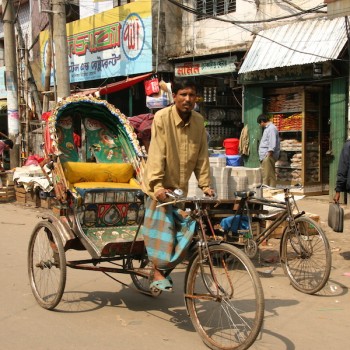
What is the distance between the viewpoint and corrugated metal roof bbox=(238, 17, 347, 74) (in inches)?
397

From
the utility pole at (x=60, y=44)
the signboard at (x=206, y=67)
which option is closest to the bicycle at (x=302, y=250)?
the signboard at (x=206, y=67)

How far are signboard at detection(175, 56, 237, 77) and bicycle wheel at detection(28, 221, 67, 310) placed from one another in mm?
8581

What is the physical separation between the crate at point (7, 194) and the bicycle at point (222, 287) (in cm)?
973

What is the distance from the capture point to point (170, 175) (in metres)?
4.12

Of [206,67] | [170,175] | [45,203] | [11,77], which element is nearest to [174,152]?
[170,175]

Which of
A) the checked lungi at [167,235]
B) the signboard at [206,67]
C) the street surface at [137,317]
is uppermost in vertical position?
the signboard at [206,67]

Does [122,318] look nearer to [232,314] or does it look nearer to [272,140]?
[232,314]

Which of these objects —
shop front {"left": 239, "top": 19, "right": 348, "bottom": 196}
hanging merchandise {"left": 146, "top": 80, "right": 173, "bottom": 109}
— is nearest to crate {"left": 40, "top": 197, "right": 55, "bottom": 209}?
hanging merchandise {"left": 146, "top": 80, "right": 173, "bottom": 109}

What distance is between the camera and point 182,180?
13.8 feet

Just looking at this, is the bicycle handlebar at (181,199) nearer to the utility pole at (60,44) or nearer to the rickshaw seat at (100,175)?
the rickshaw seat at (100,175)

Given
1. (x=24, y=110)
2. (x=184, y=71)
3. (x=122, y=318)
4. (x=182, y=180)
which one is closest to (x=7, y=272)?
(x=122, y=318)

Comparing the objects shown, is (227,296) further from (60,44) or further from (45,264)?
(60,44)

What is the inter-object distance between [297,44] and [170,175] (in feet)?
25.4

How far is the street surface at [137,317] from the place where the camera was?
3867 mm
